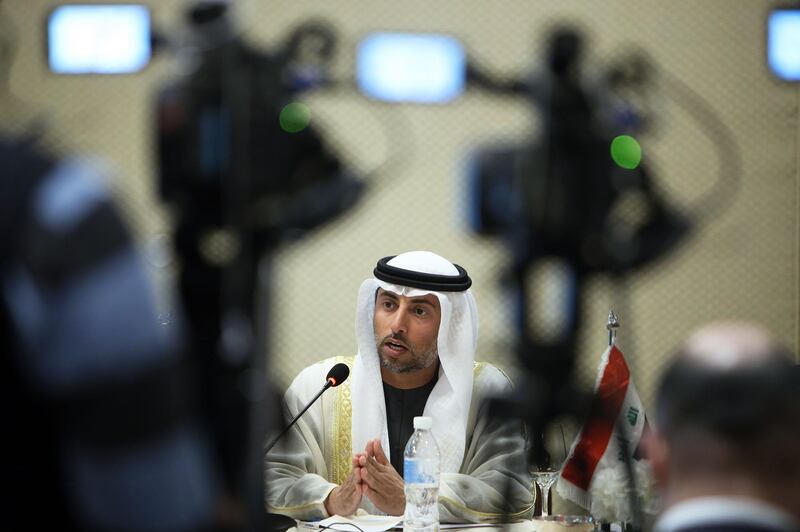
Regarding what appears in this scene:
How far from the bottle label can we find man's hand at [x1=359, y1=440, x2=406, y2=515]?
0.17m

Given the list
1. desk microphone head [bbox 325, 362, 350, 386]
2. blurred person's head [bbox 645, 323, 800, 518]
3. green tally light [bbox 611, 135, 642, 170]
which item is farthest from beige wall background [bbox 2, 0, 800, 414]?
blurred person's head [bbox 645, 323, 800, 518]

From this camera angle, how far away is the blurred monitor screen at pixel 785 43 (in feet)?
6.19

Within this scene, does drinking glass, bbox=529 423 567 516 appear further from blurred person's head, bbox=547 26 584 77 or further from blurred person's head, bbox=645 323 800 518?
blurred person's head, bbox=645 323 800 518

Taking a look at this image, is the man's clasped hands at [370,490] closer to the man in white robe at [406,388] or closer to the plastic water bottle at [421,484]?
the plastic water bottle at [421,484]

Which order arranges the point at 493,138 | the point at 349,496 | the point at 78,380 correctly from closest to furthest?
the point at 78,380, the point at 349,496, the point at 493,138

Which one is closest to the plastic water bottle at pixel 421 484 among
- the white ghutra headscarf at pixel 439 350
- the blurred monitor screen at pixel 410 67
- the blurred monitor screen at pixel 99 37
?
the white ghutra headscarf at pixel 439 350

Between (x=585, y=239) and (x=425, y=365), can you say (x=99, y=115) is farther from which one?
(x=585, y=239)

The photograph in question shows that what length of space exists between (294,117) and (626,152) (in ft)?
1.82

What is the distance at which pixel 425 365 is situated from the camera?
3.70 metres

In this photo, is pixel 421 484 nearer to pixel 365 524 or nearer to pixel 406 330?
pixel 365 524

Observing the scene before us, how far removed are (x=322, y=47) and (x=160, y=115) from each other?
1.04 ft

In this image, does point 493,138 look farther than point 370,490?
Yes

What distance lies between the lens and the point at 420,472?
2.87 metres

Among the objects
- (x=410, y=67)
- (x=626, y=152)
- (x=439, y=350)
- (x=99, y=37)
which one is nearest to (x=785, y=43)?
(x=626, y=152)
